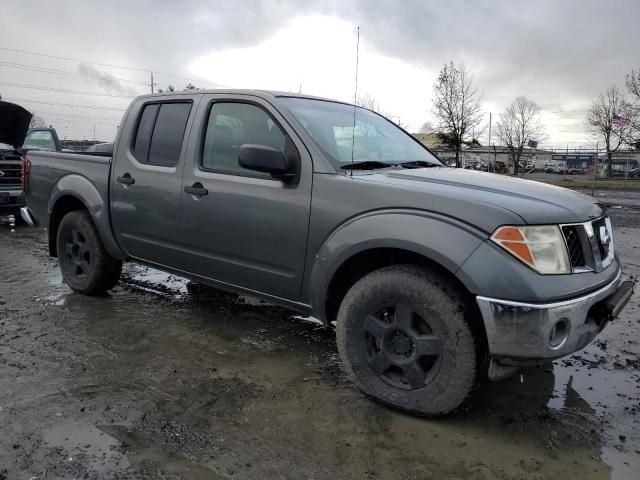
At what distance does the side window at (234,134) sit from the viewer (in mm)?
3525

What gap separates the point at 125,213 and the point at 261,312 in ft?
4.72

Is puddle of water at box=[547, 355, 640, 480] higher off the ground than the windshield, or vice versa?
the windshield

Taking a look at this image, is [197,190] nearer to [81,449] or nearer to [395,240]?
[395,240]

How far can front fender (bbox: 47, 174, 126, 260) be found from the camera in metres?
4.49

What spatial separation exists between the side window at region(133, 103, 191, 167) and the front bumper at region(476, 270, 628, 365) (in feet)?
8.62

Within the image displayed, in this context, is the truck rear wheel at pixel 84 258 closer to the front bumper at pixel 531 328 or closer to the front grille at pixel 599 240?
the front bumper at pixel 531 328

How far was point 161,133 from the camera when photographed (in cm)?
418

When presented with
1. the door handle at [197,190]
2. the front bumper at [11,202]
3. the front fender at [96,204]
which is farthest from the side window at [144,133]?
the front bumper at [11,202]

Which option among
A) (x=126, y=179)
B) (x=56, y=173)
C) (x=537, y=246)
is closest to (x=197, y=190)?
(x=126, y=179)

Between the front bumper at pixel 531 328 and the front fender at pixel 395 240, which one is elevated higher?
the front fender at pixel 395 240

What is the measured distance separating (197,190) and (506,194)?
2101mm

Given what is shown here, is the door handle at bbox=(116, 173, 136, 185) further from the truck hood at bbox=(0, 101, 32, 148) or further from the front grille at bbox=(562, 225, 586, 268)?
the truck hood at bbox=(0, 101, 32, 148)

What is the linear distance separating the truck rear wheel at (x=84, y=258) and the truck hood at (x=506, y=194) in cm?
285

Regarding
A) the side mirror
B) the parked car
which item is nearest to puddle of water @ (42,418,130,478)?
the side mirror
